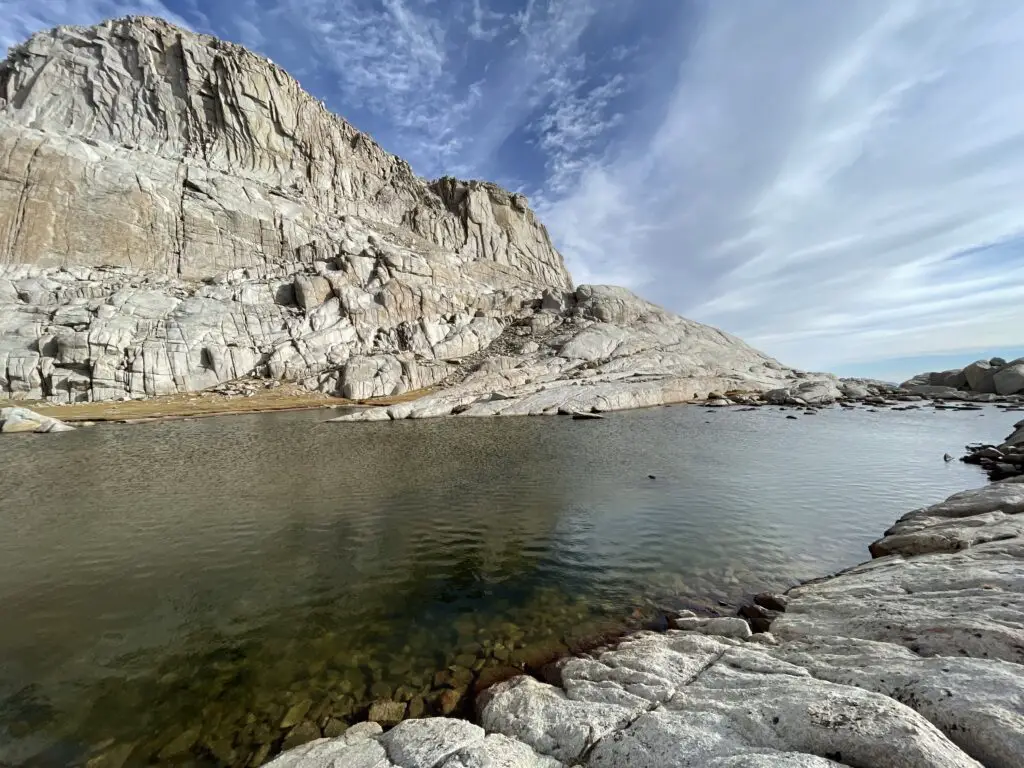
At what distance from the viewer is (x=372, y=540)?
15.8 meters

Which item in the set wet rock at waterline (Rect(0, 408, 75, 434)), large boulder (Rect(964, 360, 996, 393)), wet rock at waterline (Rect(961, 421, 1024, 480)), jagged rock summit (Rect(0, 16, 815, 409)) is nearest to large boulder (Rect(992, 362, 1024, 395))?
large boulder (Rect(964, 360, 996, 393))

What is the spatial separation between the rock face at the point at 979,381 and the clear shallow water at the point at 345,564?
199ft

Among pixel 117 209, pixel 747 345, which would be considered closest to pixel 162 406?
pixel 117 209

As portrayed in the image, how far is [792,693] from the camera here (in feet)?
18.5

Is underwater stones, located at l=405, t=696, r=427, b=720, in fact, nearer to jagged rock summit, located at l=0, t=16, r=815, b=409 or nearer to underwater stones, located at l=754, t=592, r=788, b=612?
underwater stones, located at l=754, t=592, r=788, b=612

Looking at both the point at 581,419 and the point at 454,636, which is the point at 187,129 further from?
the point at 454,636

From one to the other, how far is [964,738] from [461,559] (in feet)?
38.6

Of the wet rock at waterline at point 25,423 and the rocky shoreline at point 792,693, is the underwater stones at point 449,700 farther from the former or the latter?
the wet rock at waterline at point 25,423

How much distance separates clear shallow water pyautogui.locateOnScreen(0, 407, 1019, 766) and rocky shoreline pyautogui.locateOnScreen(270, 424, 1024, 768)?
194 cm

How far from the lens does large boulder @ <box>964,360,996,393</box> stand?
242 ft

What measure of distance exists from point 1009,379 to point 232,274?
140386 mm

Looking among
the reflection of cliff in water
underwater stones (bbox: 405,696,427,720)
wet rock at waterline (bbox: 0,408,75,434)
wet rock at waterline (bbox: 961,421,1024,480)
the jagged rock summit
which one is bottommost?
underwater stones (bbox: 405,696,427,720)

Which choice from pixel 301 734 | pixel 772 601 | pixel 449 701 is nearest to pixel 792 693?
pixel 772 601

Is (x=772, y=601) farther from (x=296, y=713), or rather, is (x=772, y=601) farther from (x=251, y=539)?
(x=251, y=539)
